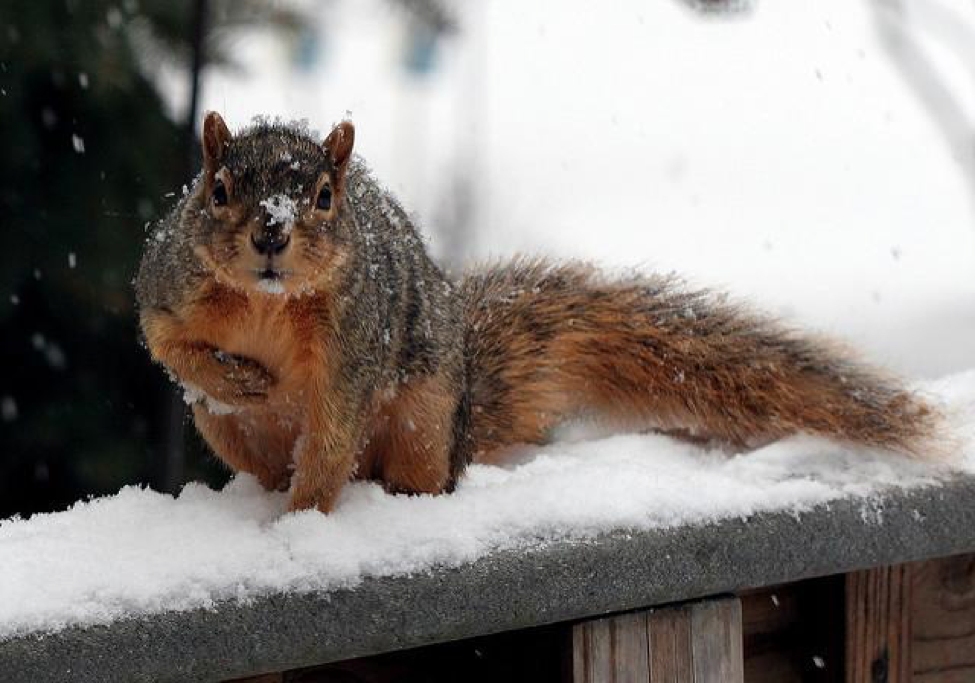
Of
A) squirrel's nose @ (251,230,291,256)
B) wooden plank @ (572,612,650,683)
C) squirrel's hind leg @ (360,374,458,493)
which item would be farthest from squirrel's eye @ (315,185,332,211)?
wooden plank @ (572,612,650,683)

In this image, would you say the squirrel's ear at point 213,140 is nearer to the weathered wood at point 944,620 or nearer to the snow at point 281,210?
the snow at point 281,210

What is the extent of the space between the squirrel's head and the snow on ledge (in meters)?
0.26

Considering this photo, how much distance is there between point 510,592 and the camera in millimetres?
1240

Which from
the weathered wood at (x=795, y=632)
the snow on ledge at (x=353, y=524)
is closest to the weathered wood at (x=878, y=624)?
the weathered wood at (x=795, y=632)

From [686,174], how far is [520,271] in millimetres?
5313

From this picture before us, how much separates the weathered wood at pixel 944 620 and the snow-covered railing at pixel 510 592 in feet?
0.50

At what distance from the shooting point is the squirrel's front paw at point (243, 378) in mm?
1340

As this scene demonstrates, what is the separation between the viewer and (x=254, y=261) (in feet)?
3.94

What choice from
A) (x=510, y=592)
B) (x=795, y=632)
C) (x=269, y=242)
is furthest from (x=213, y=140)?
(x=795, y=632)

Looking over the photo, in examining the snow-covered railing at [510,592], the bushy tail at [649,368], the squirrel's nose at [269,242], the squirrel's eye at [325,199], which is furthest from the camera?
the bushy tail at [649,368]

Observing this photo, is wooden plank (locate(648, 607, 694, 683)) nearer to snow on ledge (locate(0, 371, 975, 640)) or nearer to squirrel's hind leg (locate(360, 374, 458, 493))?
snow on ledge (locate(0, 371, 975, 640))

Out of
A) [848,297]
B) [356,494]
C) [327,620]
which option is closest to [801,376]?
[356,494]

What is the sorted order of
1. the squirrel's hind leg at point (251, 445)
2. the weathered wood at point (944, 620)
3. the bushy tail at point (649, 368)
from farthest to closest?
the bushy tail at point (649, 368)
the weathered wood at point (944, 620)
the squirrel's hind leg at point (251, 445)

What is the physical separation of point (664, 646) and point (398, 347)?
1.53ft
